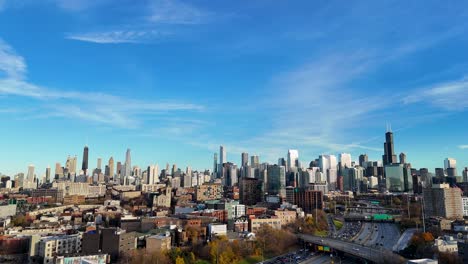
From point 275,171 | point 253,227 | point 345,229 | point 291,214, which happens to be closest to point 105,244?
point 253,227

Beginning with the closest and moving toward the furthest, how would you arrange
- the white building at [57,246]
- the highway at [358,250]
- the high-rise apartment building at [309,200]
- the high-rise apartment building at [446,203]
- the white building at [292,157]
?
the highway at [358,250] < the white building at [57,246] < the high-rise apartment building at [446,203] < the high-rise apartment building at [309,200] < the white building at [292,157]

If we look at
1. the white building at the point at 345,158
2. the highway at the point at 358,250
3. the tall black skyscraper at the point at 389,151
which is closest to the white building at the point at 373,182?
the tall black skyscraper at the point at 389,151

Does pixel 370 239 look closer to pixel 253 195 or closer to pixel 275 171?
pixel 253 195

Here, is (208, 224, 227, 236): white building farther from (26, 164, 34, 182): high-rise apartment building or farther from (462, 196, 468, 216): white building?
(26, 164, 34, 182): high-rise apartment building

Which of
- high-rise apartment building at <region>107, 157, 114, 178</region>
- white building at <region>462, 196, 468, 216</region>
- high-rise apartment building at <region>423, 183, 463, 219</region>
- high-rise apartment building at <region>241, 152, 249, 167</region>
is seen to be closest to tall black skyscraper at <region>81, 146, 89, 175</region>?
high-rise apartment building at <region>107, 157, 114, 178</region>

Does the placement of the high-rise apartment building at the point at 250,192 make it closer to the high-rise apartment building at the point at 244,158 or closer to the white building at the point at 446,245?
the white building at the point at 446,245
